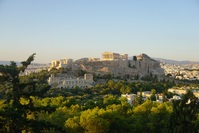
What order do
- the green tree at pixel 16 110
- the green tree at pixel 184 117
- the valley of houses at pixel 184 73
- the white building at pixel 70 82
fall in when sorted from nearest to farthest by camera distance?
1. the green tree at pixel 16 110
2. the green tree at pixel 184 117
3. the white building at pixel 70 82
4. the valley of houses at pixel 184 73

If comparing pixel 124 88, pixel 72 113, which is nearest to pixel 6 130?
pixel 72 113

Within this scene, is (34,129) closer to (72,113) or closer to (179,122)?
(179,122)

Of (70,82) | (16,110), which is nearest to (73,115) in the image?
(16,110)

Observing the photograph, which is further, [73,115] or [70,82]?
[70,82]

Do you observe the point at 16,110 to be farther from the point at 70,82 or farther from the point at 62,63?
the point at 62,63

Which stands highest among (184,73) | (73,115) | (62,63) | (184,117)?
(62,63)

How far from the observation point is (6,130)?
1073 cm

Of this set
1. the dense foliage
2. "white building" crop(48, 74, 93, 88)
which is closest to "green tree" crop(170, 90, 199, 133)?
the dense foliage

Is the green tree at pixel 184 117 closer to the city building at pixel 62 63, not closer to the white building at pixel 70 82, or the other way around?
the white building at pixel 70 82

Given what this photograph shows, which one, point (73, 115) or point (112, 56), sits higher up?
point (112, 56)

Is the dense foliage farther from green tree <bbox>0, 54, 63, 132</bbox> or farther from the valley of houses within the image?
the valley of houses

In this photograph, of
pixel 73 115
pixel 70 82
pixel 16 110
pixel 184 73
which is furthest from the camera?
pixel 184 73

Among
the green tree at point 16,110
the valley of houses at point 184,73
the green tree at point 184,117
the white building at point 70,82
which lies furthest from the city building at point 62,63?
the green tree at point 16,110

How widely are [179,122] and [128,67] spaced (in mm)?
61216
